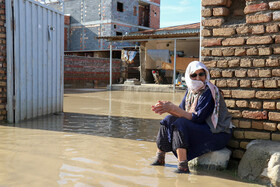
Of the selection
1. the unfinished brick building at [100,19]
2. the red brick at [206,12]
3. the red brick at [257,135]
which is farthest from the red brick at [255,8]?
the unfinished brick building at [100,19]

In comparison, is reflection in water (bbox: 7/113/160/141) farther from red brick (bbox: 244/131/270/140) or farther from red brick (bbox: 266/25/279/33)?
red brick (bbox: 266/25/279/33)

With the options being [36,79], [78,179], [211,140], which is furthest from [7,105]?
[211,140]

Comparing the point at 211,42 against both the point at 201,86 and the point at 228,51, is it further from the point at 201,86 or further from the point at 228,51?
the point at 201,86

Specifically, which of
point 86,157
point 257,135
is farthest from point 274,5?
point 86,157

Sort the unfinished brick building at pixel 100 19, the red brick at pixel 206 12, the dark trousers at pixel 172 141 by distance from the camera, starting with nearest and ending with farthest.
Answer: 1. the dark trousers at pixel 172 141
2. the red brick at pixel 206 12
3. the unfinished brick building at pixel 100 19

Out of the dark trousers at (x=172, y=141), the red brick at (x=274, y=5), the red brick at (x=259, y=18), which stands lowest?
the dark trousers at (x=172, y=141)

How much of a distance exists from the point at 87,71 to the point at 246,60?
49.2 feet

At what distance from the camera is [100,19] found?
2664 cm

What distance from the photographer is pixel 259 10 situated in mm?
2986

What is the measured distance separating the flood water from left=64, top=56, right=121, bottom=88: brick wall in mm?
10880

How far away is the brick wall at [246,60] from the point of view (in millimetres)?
2904

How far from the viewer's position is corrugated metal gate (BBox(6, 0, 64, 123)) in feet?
17.0

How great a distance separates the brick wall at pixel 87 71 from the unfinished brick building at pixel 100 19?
726 cm

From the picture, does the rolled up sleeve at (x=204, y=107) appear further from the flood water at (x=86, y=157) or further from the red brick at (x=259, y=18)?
the red brick at (x=259, y=18)
